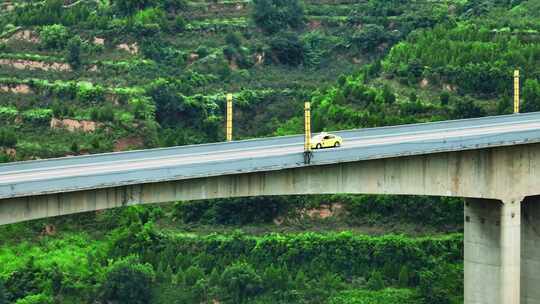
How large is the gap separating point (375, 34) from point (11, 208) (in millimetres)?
A: 50543

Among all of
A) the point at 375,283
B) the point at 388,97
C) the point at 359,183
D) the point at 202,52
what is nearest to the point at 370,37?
the point at 202,52

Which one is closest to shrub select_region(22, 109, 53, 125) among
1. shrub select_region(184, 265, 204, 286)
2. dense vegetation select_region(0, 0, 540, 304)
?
dense vegetation select_region(0, 0, 540, 304)

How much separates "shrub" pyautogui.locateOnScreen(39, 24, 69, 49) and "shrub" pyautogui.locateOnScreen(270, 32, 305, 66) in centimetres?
1386

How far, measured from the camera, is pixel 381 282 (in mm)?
68250

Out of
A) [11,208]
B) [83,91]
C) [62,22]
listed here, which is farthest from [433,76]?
[11,208]

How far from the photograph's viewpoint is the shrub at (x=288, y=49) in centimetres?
9669

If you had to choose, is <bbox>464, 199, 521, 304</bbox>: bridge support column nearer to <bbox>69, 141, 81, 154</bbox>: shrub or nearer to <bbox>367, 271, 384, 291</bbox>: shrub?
<bbox>367, 271, 384, 291</bbox>: shrub

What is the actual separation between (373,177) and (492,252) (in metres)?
6.88

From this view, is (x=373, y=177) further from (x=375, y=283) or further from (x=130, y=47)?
(x=130, y=47)

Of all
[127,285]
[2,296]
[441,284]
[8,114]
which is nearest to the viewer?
[2,296]

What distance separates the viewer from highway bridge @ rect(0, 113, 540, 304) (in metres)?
51.6

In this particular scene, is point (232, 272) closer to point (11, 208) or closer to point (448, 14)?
point (11, 208)

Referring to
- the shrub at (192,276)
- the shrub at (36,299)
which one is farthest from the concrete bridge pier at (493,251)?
the shrub at (36,299)

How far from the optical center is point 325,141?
58156 mm
